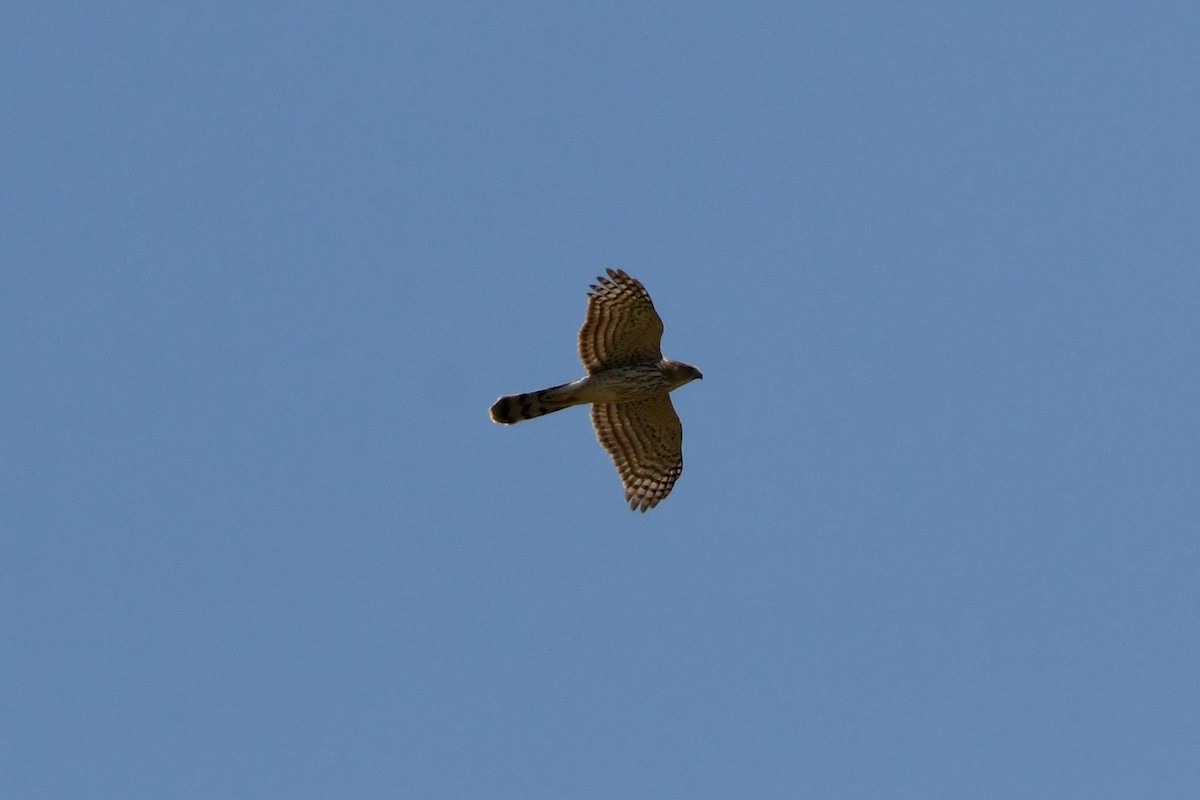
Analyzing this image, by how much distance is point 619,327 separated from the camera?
2489 centimetres

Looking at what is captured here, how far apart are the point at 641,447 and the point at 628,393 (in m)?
1.26

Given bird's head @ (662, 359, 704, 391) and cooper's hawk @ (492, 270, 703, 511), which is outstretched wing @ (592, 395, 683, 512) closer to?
cooper's hawk @ (492, 270, 703, 511)

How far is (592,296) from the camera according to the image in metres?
24.6

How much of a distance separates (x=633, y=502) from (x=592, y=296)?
10.5ft

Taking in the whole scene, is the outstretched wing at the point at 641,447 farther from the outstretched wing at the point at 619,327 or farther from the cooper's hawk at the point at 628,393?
the outstretched wing at the point at 619,327

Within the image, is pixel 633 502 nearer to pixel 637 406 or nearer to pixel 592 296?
pixel 637 406

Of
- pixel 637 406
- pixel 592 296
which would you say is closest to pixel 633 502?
pixel 637 406

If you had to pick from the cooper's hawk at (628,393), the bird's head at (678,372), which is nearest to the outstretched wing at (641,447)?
the cooper's hawk at (628,393)

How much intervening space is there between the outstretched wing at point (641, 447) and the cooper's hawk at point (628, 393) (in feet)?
0.04

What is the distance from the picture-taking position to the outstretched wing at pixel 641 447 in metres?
26.1

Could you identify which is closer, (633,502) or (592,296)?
(592,296)

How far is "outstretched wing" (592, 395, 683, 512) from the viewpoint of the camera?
2606 cm

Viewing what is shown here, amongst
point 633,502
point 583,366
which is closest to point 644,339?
point 583,366

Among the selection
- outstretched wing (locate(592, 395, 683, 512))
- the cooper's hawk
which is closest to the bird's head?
the cooper's hawk
